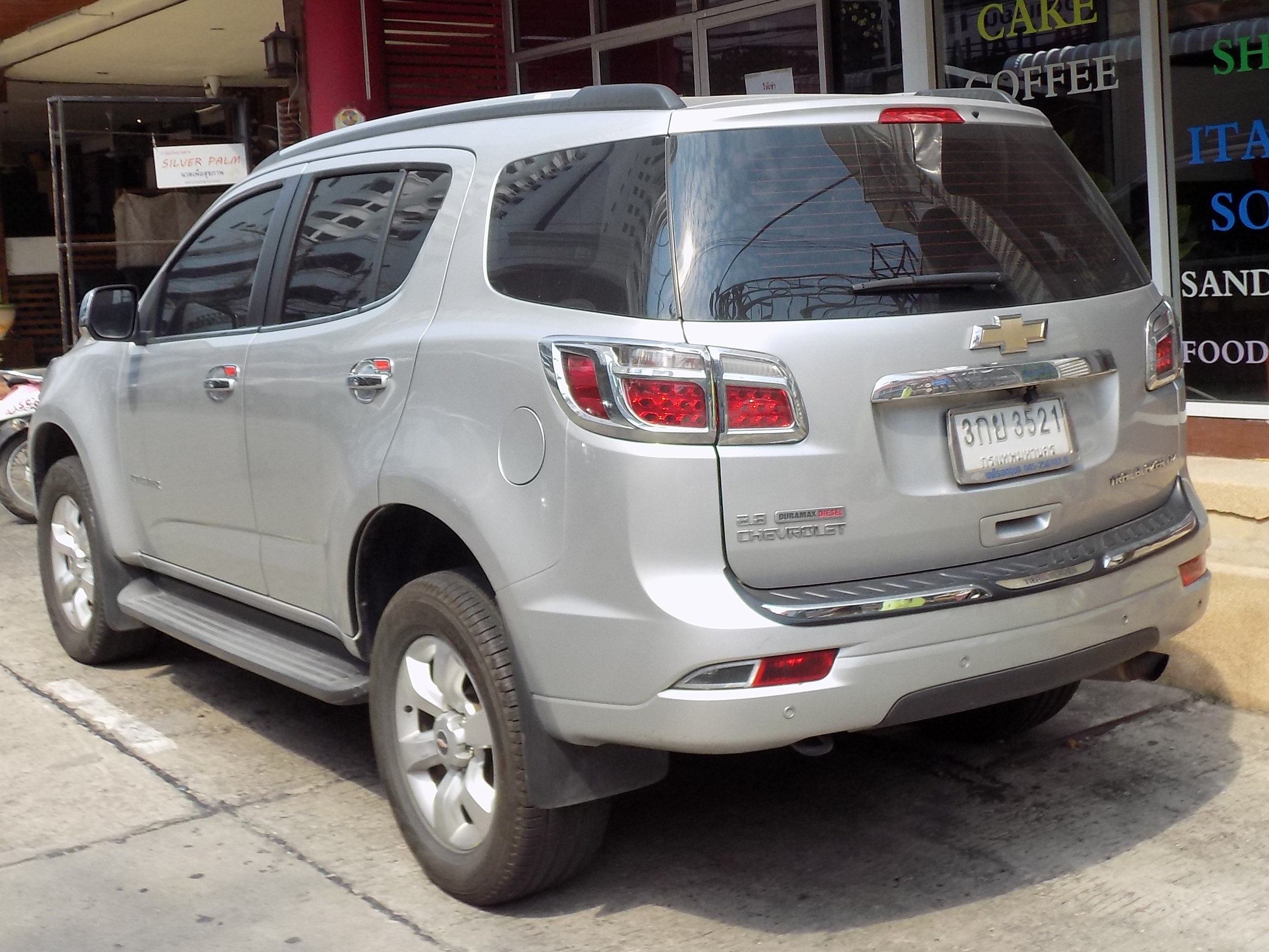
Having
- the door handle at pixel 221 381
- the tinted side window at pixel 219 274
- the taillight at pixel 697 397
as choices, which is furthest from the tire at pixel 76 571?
the taillight at pixel 697 397

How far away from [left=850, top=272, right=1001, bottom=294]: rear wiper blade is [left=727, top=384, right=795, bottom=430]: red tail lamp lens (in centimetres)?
Result: 31

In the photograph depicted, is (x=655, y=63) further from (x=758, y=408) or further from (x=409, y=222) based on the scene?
(x=758, y=408)

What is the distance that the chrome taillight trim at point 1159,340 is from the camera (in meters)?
3.62

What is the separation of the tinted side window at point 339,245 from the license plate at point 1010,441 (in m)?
1.64

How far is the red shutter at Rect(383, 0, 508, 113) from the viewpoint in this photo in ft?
34.9

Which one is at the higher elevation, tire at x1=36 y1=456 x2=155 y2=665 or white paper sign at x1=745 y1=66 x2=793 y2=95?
white paper sign at x1=745 y1=66 x2=793 y2=95

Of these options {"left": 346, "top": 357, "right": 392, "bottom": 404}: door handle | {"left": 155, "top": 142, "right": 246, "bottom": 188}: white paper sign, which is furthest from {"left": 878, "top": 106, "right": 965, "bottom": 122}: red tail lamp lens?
{"left": 155, "top": 142, "right": 246, "bottom": 188}: white paper sign

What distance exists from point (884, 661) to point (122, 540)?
324 centimetres

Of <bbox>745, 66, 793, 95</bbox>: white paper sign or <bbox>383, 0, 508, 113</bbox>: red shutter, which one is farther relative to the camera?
<bbox>383, 0, 508, 113</bbox>: red shutter

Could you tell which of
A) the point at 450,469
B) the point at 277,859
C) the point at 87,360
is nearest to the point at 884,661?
the point at 450,469

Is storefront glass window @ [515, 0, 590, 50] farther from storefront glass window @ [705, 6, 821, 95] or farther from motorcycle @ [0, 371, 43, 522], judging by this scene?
motorcycle @ [0, 371, 43, 522]

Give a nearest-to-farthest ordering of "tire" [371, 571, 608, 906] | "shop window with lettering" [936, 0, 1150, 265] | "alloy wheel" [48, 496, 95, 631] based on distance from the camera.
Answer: "tire" [371, 571, 608, 906] → "alloy wheel" [48, 496, 95, 631] → "shop window with lettering" [936, 0, 1150, 265]

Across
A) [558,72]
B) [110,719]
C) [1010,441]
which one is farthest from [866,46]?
[1010,441]

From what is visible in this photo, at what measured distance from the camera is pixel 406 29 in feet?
35.0
